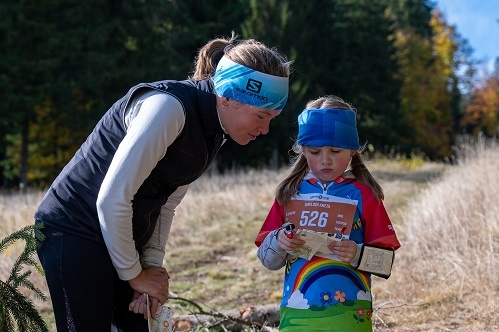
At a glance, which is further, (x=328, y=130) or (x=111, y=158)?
(x=328, y=130)

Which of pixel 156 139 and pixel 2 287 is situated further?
pixel 2 287

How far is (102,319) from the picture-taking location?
2846mm

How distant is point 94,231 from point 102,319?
0.39m

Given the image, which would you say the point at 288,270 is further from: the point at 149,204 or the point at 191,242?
the point at 191,242

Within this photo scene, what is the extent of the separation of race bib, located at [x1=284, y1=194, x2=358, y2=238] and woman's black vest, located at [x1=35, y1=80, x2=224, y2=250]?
1.81ft

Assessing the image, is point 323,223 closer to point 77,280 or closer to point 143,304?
point 143,304

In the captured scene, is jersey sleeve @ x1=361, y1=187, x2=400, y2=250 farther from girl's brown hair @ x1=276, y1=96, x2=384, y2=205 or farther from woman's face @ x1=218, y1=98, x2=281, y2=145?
woman's face @ x1=218, y1=98, x2=281, y2=145

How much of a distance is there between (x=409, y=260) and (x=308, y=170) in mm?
3200

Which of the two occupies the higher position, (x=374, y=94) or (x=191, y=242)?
(x=374, y=94)

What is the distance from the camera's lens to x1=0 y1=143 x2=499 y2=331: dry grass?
192 inches

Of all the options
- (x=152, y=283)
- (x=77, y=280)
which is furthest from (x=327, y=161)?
(x=77, y=280)

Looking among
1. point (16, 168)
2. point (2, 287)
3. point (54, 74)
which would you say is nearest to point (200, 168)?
point (2, 287)

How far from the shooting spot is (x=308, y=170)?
3287 millimetres

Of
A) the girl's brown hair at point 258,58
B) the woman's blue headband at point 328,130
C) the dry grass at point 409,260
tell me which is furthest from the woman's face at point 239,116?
the dry grass at point 409,260
